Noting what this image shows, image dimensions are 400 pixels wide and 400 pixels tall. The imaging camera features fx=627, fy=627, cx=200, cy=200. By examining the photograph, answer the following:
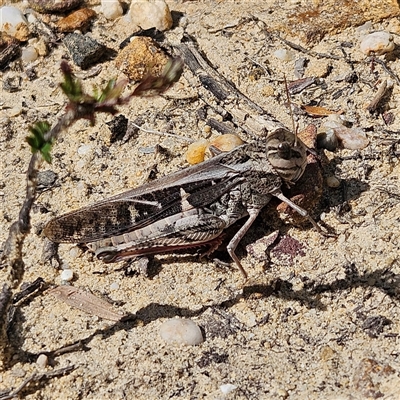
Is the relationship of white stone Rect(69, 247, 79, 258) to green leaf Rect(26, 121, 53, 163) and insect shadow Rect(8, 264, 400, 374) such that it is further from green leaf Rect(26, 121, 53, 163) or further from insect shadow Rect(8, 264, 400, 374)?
green leaf Rect(26, 121, 53, 163)

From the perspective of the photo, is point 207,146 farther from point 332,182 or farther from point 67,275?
point 67,275

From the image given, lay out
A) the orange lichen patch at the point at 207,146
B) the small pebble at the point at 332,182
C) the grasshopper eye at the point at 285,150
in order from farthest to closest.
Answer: the orange lichen patch at the point at 207,146 → the small pebble at the point at 332,182 → the grasshopper eye at the point at 285,150

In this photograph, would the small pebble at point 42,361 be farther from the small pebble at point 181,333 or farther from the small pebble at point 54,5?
the small pebble at point 54,5

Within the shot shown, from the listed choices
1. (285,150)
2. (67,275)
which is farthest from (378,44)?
(67,275)

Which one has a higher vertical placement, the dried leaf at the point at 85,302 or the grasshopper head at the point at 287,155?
the grasshopper head at the point at 287,155

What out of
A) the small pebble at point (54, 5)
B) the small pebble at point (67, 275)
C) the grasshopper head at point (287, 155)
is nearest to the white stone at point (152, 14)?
the small pebble at point (54, 5)

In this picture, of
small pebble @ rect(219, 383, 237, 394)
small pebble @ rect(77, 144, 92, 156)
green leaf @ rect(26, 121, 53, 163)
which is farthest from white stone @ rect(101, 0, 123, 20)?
small pebble @ rect(219, 383, 237, 394)
